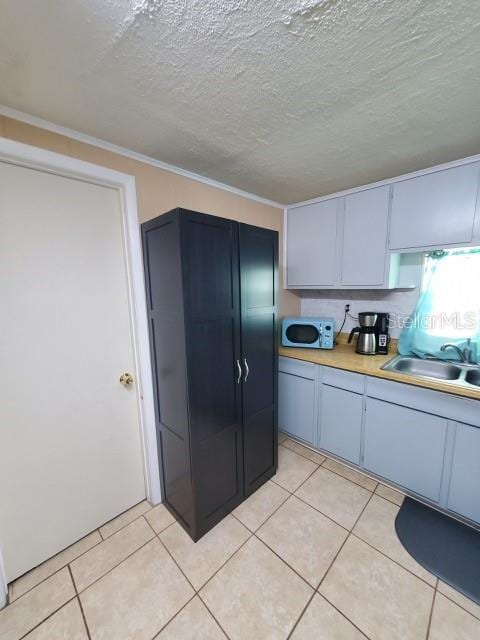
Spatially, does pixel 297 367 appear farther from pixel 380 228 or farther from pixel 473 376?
pixel 380 228

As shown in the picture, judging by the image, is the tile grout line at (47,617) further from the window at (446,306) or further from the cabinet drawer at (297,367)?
the window at (446,306)

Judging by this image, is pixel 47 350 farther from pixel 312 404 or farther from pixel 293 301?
pixel 293 301

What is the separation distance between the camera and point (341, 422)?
2084 millimetres

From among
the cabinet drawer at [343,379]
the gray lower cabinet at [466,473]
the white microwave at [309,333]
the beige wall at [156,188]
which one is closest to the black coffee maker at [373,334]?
the white microwave at [309,333]

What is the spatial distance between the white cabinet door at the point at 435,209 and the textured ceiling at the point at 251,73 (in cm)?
19

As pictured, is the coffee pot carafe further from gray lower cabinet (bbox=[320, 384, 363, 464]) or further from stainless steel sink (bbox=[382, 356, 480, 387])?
gray lower cabinet (bbox=[320, 384, 363, 464])

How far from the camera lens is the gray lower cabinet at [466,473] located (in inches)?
58.4

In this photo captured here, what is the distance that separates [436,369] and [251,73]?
7.43 feet

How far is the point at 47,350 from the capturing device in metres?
1.37

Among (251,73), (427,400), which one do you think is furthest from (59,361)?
(427,400)

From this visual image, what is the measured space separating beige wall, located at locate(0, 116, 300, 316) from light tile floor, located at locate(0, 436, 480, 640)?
2.03 m

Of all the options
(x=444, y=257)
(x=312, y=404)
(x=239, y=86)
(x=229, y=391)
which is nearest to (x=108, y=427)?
(x=229, y=391)

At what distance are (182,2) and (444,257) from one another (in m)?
2.22

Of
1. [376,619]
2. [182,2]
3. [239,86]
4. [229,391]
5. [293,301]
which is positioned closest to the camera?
[182,2]
